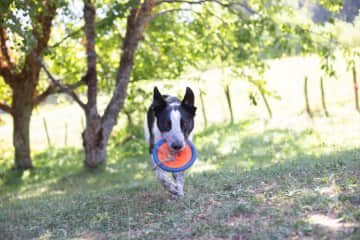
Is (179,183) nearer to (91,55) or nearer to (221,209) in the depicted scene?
(221,209)

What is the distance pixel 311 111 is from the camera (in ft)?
79.9

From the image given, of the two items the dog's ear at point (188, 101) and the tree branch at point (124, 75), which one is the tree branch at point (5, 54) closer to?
the tree branch at point (124, 75)

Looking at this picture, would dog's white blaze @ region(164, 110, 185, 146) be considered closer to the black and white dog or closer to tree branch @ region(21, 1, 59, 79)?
the black and white dog

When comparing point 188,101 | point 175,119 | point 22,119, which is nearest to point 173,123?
point 175,119

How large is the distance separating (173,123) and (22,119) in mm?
11315

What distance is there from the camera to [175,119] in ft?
26.1

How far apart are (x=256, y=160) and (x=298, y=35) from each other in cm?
395

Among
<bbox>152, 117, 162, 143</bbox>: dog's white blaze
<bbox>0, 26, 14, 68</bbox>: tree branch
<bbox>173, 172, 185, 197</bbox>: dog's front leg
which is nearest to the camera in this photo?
<bbox>173, 172, 185, 197</bbox>: dog's front leg

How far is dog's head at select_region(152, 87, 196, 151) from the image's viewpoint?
7.96 meters

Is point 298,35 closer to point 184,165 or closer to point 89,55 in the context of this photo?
point 89,55

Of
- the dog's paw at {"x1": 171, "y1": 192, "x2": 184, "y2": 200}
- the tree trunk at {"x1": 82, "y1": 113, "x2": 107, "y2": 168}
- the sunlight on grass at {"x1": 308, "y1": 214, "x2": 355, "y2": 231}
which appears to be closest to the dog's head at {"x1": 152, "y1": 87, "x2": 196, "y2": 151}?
the dog's paw at {"x1": 171, "y1": 192, "x2": 184, "y2": 200}

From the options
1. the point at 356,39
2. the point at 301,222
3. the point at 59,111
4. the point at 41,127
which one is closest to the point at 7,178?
the point at 356,39

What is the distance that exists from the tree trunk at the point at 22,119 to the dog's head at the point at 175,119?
1048 centimetres

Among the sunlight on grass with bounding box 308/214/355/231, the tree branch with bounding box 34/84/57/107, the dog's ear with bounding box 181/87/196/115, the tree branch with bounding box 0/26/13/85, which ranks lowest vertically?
the sunlight on grass with bounding box 308/214/355/231
